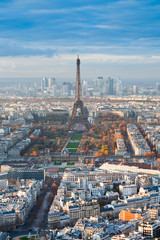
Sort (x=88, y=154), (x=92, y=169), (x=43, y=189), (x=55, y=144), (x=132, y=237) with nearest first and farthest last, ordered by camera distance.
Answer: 1. (x=132, y=237)
2. (x=43, y=189)
3. (x=92, y=169)
4. (x=88, y=154)
5. (x=55, y=144)

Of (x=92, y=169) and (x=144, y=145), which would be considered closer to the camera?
(x=92, y=169)

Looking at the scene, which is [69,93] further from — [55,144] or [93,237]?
[93,237]

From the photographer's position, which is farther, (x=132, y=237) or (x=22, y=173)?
(x=22, y=173)

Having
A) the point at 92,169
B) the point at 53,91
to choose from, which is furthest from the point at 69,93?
the point at 92,169

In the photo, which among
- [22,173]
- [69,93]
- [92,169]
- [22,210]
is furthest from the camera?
[69,93]

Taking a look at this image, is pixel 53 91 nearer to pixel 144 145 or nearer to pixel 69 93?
pixel 69 93

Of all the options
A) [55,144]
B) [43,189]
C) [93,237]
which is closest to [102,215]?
[93,237]
